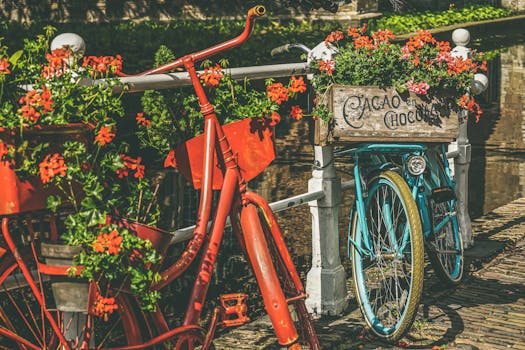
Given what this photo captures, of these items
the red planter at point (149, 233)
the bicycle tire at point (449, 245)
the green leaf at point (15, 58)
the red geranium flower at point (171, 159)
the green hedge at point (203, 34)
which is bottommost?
the bicycle tire at point (449, 245)

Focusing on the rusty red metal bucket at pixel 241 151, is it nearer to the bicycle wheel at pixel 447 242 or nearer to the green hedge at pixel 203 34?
the bicycle wheel at pixel 447 242

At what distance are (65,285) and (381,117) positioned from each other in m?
2.08

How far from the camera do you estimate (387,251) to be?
5.10m

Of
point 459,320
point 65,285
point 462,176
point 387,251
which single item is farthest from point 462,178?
point 65,285

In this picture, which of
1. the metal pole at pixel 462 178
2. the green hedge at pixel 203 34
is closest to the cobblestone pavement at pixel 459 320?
the metal pole at pixel 462 178

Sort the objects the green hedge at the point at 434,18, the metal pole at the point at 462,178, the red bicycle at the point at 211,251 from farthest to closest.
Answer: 1. the green hedge at the point at 434,18
2. the metal pole at the point at 462,178
3. the red bicycle at the point at 211,251

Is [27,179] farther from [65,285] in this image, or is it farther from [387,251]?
[387,251]

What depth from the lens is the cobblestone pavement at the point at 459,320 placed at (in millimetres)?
4957

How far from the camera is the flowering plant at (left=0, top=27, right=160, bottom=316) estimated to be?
10.5ft

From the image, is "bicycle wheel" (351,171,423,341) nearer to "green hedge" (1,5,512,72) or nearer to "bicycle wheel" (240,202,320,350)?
"bicycle wheel" (240,202,320,350)

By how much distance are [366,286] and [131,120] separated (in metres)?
5.99

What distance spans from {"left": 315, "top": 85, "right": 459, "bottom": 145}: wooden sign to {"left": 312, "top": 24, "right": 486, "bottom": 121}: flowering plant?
0.05 meters

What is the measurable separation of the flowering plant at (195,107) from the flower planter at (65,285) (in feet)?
2.63

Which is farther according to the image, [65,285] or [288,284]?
[288,284]
